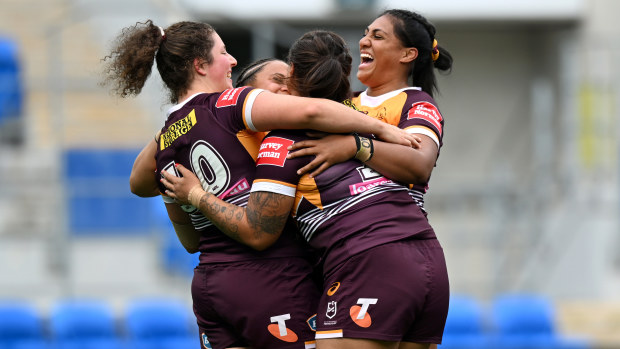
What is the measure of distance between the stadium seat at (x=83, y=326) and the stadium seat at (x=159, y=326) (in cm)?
17

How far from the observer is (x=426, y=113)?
3.78m

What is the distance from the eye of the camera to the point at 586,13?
15.8 m

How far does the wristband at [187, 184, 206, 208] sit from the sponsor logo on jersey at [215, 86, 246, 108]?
310 millimetres

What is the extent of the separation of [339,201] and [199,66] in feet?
2.52

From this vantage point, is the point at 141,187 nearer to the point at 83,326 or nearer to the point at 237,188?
the point at 237,188

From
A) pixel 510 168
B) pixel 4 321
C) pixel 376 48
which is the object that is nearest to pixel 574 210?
pixel 510 168

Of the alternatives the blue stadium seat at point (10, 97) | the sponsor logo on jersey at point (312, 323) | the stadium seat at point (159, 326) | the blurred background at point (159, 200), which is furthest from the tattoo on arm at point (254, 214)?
the blue stadium seat at point (10, 97)

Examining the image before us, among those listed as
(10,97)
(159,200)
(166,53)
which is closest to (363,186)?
(166,53)

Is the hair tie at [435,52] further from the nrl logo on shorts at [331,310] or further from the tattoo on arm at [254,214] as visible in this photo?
the nrl logo on shorts at [331,310]

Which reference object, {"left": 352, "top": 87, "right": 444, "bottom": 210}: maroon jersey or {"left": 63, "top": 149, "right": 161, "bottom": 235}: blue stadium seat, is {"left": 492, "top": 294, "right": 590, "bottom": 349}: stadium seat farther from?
{"left": 352, "top": 87, "right": 444, "bottom": 210}: maroon jersey

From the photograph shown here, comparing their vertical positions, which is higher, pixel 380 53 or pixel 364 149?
pixel 380 53

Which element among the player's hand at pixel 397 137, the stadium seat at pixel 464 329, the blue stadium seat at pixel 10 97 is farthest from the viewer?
the blue stadium seat at pixel 10 97

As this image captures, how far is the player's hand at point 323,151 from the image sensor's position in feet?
11.6

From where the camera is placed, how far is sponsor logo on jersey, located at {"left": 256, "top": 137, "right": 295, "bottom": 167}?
11.6 ft
